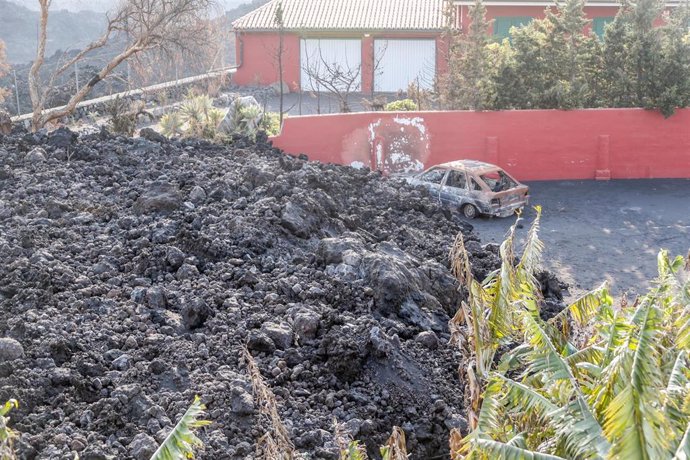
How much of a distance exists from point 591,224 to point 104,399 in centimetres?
1340

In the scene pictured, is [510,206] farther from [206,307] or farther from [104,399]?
[104,399]

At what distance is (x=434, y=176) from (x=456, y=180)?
639mm

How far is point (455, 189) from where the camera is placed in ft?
68.3

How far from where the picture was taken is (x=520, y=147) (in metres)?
24.0

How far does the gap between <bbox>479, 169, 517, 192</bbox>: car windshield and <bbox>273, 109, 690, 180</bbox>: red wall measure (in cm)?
272

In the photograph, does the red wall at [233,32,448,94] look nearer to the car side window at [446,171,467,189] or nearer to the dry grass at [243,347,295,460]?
the car side window at [446,171,467,189]

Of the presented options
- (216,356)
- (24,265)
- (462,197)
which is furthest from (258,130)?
(216,356)

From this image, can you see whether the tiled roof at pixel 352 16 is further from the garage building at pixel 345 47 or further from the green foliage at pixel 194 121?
the green foliage at pixel 194 121

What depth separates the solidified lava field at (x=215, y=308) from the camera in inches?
380

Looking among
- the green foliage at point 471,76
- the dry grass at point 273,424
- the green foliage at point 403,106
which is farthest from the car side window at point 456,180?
the dry grass at point 273,424

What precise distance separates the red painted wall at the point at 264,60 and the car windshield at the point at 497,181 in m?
21.6

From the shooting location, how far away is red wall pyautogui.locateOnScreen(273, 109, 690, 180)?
77.8 ft

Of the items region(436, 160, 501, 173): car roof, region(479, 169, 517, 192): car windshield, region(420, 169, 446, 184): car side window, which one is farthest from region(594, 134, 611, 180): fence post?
region(420, 169, 446, 184): car side window

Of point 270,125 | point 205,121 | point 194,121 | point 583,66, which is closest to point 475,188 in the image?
point 583,66
